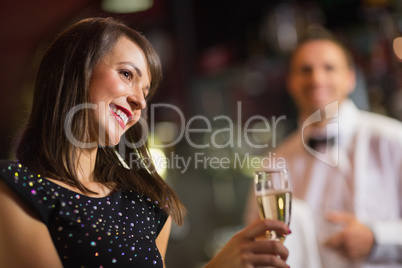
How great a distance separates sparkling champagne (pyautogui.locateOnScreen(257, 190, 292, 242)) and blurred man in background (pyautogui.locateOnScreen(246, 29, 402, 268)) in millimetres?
837

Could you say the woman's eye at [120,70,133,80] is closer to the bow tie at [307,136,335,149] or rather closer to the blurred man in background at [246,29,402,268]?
the blurred man in background at [246,29,402,268]

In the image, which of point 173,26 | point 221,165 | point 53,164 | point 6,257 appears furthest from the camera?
point 221,165

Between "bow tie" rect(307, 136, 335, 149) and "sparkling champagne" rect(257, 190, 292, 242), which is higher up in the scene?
"bow tie" rect(307, 136, 335, 149)

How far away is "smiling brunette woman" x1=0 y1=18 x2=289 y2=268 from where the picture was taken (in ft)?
3.40

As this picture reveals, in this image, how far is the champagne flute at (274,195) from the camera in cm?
118

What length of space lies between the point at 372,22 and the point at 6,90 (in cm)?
282

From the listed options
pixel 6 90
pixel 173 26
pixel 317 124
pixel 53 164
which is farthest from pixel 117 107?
pixel 173 26

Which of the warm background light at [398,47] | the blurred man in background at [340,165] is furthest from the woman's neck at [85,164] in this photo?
the warm background light at [398,47]

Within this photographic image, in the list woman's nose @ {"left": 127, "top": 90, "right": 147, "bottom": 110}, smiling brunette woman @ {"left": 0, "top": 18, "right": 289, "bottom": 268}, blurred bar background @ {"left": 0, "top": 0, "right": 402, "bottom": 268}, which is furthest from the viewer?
blurred bar background @ {"left": 0, "top": 0, "right": 402, "bottom": 268}

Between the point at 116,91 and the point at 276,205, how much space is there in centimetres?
45

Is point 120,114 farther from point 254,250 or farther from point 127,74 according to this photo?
point 254,250

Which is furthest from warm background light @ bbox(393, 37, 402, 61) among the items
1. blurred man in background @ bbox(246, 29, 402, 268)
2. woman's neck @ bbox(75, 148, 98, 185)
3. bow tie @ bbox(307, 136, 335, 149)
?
woman's neck @ bbox(75, 148, 98, 185)

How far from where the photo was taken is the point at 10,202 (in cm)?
102

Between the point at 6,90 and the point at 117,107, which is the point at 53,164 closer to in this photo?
the point at 117,107
